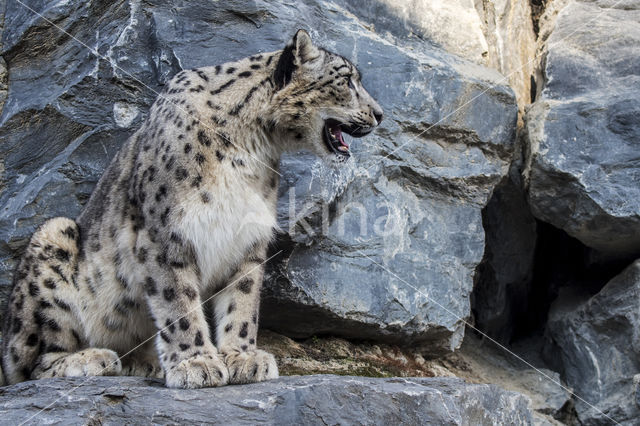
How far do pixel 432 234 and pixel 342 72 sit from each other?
5.46 feet

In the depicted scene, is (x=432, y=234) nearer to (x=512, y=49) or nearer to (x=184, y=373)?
(x=512, y=49)

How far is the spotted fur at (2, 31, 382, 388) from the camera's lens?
4543 mm

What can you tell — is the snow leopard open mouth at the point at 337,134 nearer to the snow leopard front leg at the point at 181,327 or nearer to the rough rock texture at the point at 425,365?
the snow leopard front leg at the point at 181,327

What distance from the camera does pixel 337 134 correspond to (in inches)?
203

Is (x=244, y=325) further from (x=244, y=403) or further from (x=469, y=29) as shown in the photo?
(x=469, y=29)

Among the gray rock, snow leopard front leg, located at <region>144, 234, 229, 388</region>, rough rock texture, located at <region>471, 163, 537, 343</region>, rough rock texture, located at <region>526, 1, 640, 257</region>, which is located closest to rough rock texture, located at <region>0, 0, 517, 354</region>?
rough rock texture, located at <region>526, 1, 640, 257</region>

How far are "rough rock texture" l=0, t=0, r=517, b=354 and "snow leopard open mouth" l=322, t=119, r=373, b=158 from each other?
2.34 ft

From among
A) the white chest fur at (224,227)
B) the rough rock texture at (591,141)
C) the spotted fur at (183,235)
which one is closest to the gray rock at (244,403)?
the spotted fur at (183,235)

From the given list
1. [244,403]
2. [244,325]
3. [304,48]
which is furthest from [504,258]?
[244,403]

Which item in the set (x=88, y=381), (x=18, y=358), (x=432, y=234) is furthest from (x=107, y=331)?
(x=432, y=234)

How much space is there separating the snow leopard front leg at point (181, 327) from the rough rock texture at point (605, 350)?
10.2 feet

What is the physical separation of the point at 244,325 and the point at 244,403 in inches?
34.1

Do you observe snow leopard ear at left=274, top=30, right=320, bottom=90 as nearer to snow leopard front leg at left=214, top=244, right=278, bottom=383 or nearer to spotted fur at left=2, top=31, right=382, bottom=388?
spotted fur at left=2, top=31, right=382, bottom=388

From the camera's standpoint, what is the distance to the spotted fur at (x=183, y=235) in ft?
14.9
